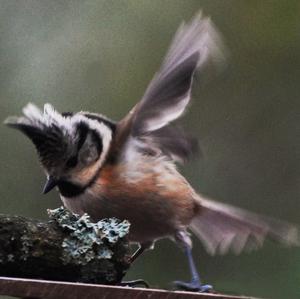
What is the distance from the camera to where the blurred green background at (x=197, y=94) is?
6188 mm

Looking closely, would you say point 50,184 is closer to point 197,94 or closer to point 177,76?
point 177,76

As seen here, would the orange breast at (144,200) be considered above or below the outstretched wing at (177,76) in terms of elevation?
below

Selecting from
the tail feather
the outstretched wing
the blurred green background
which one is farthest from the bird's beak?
the blurred green background

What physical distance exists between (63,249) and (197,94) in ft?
10.1

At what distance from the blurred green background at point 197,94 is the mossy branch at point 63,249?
9.21 feet

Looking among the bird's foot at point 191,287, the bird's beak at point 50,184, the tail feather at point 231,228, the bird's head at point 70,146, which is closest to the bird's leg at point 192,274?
the bird's foot at point 191,287

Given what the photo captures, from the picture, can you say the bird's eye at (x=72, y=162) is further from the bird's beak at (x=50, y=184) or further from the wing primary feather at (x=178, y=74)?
the wing primary feather at (x=178, y=74)

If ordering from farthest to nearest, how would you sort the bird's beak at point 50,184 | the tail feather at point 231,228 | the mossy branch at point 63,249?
the tail feather at point 231,228
the bird's beak at point 50,184
the mossy branch at point 63,249

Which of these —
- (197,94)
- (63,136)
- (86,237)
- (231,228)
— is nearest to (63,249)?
(86,237)

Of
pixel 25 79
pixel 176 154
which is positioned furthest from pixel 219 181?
pixel 176 154

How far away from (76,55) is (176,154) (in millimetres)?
2502

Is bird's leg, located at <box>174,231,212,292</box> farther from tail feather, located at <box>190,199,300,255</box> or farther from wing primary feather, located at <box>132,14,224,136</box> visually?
wing primary feather, located at <box>132,14,224,136</box>

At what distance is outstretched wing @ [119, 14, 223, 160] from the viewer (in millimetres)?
3672

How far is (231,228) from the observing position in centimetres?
426
